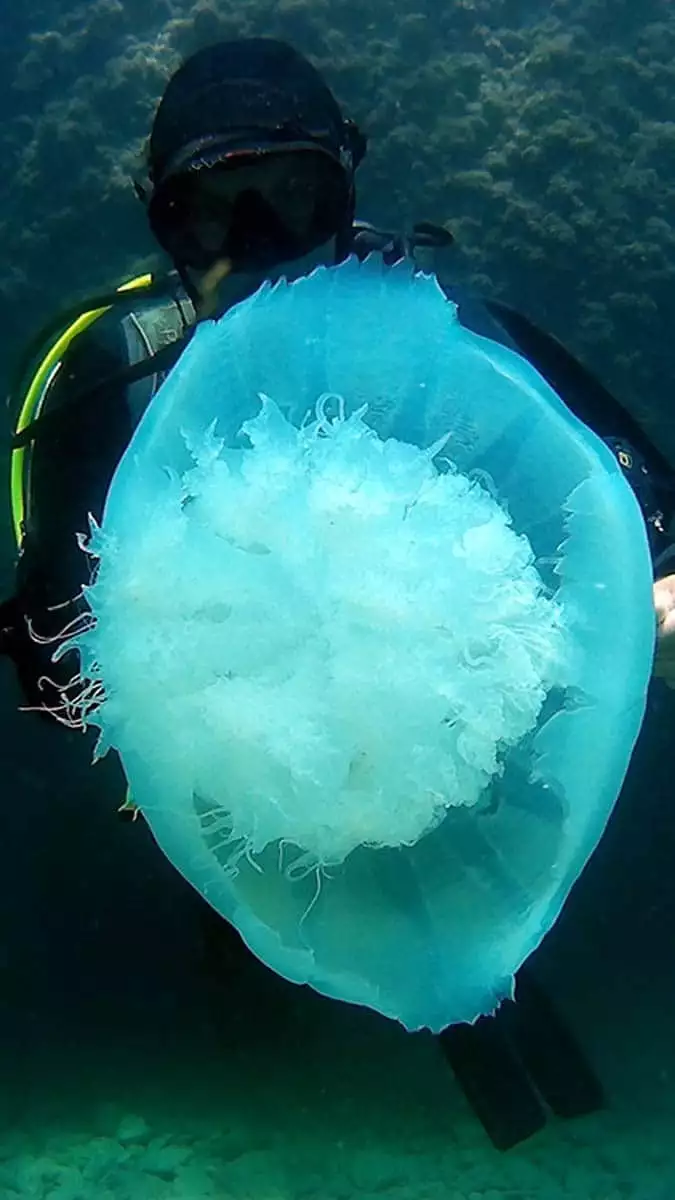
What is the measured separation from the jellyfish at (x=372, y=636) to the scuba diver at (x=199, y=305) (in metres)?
0.46

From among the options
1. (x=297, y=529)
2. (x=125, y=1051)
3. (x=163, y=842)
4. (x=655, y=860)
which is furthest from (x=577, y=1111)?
(x=297, y=529)

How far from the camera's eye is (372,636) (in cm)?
147

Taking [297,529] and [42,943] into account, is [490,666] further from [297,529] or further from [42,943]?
[42,943]

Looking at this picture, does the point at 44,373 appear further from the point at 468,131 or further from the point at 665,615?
the point at 468,131

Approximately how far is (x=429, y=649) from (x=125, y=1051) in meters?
3.97

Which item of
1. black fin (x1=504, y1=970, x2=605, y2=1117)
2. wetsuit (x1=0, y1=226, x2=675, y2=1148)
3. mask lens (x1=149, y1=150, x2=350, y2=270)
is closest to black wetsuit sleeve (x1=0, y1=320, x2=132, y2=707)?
wetsuit (x1=0, y1=226, x2=675, y2=1148)

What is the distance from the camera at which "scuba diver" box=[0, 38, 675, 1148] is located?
92.7 inches

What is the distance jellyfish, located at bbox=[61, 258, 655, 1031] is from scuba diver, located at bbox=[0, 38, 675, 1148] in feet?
1.51

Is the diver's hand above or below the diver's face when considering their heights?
below

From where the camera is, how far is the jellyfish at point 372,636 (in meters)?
1.50

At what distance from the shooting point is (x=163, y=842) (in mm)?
1691

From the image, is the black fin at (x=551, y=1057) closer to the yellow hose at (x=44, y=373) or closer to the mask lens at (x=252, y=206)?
the yellow hose at (x=44, y=373)

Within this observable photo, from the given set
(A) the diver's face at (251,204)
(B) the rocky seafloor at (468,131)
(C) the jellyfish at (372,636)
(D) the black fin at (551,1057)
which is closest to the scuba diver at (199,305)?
(A) the diver's face at (251,204)

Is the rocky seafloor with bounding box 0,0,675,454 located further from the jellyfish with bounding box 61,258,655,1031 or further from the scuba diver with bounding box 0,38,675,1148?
the jellyfish with bounding box 61,258,655,1031
